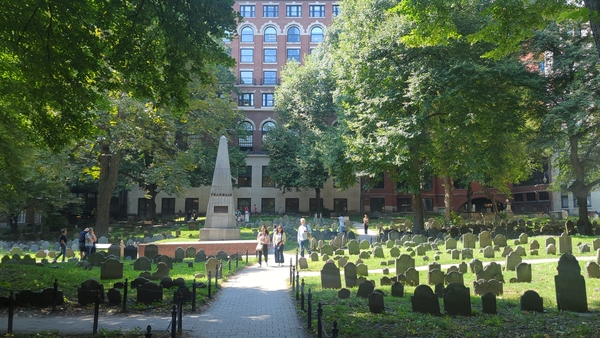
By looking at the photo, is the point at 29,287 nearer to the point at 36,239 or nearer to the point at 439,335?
the point at 439,335

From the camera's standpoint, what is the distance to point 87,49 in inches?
381

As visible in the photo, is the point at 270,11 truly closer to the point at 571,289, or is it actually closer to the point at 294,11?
the point at 294,11

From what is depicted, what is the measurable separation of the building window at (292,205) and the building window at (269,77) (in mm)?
15054

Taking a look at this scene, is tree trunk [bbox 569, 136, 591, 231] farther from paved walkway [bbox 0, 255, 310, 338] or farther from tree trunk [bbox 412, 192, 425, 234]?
paved walkway [bbox 0, 255, 310, 338]

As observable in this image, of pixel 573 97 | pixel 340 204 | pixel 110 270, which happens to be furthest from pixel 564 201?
pixel 110 270

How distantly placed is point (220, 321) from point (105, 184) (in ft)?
74.0

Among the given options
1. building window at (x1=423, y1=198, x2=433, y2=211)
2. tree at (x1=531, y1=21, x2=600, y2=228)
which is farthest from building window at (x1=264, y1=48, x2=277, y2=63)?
tree at (x1=531, y1=21, x2=600, y2=228)

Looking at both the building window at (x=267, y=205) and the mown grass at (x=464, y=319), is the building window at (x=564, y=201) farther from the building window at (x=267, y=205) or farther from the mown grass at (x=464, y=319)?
the mown grass at (x=464, y=319)

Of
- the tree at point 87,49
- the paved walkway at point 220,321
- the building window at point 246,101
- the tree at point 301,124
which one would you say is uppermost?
the building window at point 246,101

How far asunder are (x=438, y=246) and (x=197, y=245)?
37.9 feet

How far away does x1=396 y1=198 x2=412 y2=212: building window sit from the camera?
2216 inches

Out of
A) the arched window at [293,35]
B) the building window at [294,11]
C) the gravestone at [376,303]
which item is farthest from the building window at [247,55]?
the gravestone at [376,303]

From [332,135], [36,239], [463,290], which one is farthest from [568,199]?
[36,239]

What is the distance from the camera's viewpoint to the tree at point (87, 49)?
8555 millimetres
